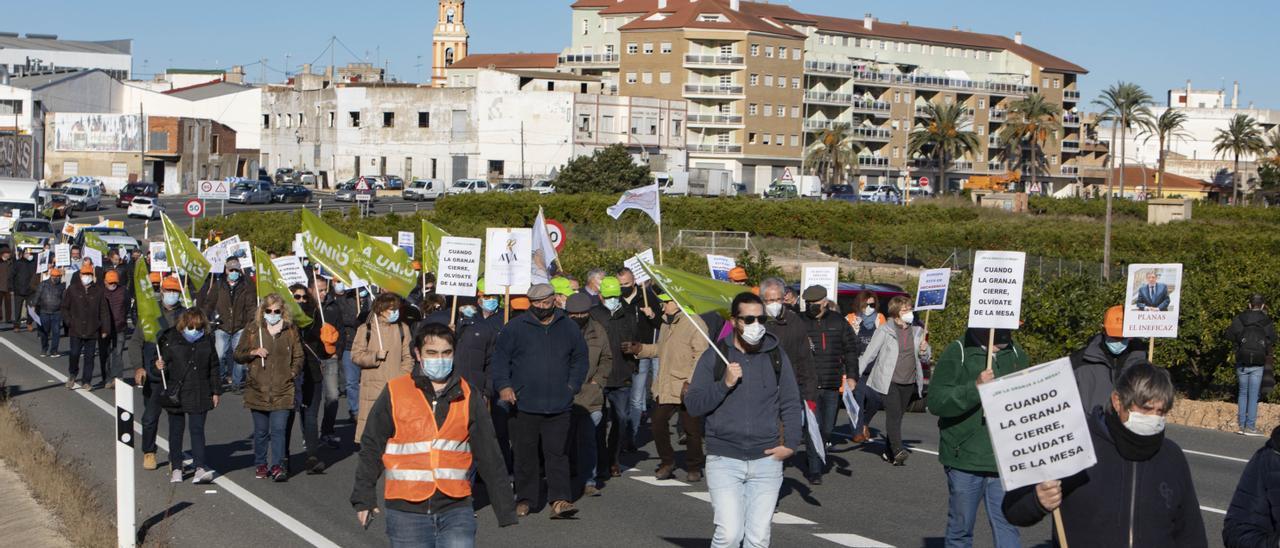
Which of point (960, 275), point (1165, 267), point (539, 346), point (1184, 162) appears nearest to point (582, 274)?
point (960, 275)

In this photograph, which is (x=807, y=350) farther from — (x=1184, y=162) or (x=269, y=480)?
(x=1184, y=162)

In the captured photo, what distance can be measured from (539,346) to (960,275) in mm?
15897

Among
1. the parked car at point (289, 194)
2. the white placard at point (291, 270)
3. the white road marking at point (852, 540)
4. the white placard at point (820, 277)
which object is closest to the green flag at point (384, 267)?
the white placard at point (291, 270)

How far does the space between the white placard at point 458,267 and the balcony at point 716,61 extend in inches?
3601

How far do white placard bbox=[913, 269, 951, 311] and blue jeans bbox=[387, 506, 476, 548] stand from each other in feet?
35.1

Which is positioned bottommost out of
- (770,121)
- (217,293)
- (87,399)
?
(87,399)

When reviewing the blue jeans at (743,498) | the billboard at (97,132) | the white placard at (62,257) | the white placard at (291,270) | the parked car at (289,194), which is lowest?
the blue jeans at (743,498)

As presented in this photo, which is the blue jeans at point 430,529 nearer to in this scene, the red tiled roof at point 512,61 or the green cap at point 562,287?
the green cap at point 562,287

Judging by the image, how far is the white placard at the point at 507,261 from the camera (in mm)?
14297

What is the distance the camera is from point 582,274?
29.7 meters

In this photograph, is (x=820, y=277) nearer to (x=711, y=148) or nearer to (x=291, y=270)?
(x=291, y=270)

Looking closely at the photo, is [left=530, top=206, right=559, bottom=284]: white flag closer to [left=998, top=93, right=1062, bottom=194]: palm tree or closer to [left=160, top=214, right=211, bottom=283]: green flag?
[left=160, top=214, right=211, bottom=283]: green flag

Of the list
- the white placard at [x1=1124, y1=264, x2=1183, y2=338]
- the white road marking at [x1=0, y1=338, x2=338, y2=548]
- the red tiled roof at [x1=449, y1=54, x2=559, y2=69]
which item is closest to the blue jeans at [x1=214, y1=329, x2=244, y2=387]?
the white road marking at [x1=0, y1=338, x2=338, y2=548]

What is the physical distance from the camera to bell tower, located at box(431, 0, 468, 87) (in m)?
143
